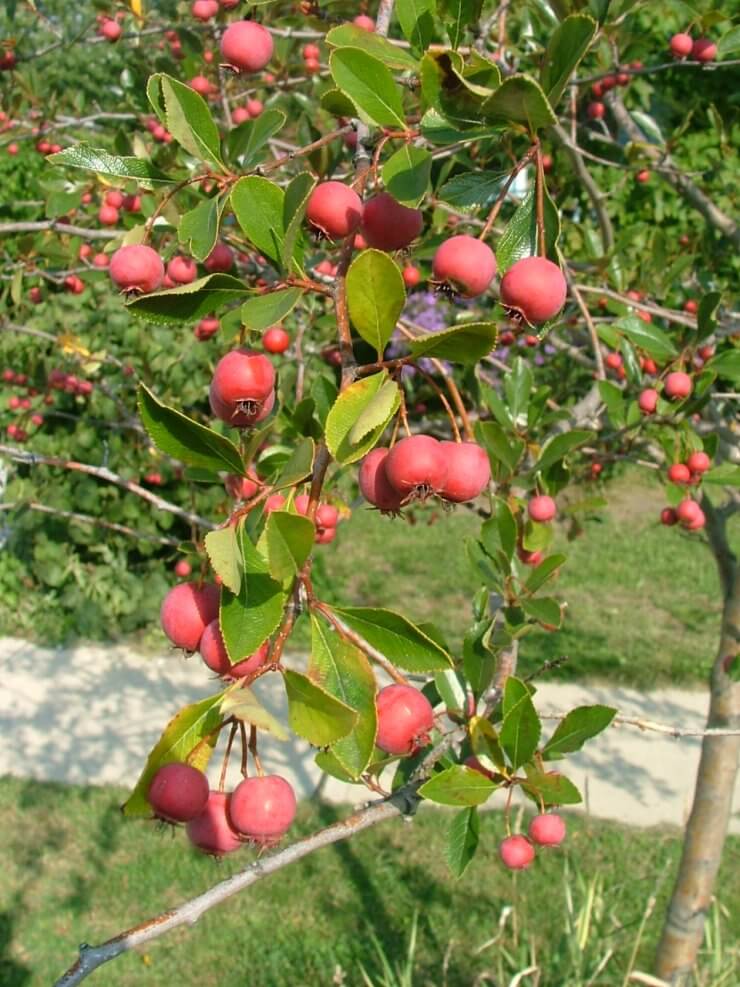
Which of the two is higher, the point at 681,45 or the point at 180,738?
the point at 681,45

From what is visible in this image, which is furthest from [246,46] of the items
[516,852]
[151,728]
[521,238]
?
[151,728]

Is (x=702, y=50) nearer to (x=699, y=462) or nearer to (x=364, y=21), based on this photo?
(x=699, y=462)

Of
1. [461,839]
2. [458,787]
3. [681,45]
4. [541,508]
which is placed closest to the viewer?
[458,787]

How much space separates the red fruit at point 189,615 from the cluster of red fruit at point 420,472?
6.5 inches

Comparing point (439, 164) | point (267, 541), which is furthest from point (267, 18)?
point (267, 541)

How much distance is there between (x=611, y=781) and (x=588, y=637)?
143 centimetres

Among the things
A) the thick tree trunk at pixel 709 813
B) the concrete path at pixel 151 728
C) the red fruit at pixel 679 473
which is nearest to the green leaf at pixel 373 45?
the red fruit at pixel 679 473

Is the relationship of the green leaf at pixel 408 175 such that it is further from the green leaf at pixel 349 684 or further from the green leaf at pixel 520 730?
the green leaf at pixel 520 730

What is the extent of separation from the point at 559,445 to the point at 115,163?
0.78 meters

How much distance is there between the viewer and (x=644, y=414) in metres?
2.13

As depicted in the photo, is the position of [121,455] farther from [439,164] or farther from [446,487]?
[446,487]

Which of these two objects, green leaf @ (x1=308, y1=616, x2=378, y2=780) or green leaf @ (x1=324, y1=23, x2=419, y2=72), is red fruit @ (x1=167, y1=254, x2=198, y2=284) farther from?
green leaf @ (x1=308, y1=616, x2=378, y2=780)

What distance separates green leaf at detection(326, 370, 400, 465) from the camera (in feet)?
2.55

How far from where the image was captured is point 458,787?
1146 mm
